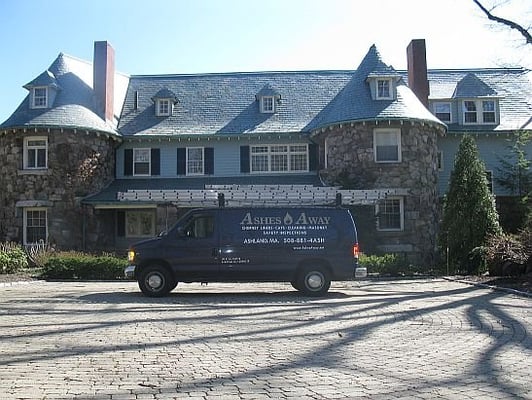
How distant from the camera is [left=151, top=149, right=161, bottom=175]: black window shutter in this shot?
29.2 m

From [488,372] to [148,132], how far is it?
2498 cm

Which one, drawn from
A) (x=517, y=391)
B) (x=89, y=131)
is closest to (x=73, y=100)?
(x=89, y=131)

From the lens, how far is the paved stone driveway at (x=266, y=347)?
18.9ft

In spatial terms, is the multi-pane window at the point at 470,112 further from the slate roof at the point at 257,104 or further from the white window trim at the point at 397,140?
the white window trim at the point at 397,140

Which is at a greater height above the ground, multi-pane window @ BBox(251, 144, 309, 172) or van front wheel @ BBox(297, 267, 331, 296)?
multi-pane window @ BBox(251, 144, 309, 172)

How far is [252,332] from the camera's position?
29.4 feet

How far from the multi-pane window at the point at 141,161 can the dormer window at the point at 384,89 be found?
39.2ft

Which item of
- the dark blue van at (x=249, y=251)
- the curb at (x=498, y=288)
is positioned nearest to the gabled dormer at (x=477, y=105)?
the curb at (x=498, y=288)

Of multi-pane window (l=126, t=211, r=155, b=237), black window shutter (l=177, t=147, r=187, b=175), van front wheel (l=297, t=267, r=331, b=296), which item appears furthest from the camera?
black window shutter (l=177, t=147, r=187, b=175)

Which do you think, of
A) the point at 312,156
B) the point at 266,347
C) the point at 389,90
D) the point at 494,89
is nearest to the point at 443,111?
the point at 494,89

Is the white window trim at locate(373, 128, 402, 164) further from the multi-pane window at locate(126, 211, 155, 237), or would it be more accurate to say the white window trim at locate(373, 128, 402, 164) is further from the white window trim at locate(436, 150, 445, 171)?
the multi-pane window at locate(126, 211, 155, 237)

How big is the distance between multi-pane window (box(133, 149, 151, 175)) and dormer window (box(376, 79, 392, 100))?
1194 centimetres

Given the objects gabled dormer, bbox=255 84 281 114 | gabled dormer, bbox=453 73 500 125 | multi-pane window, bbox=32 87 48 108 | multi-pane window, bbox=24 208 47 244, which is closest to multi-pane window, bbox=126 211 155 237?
multi-pane window, bbox=24 208 47 244

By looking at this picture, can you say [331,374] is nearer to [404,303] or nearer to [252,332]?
[252,332]
